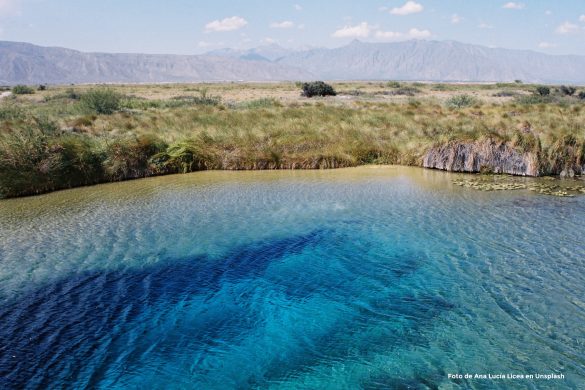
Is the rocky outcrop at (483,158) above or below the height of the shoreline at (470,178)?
above

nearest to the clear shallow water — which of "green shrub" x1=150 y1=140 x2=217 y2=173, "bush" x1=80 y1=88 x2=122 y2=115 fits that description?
"green shrub" x1=150 y1=140 x2=217 y2=173

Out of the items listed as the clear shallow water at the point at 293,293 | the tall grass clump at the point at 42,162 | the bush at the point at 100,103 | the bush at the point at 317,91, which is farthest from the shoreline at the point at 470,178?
the bush at the point at 317,91

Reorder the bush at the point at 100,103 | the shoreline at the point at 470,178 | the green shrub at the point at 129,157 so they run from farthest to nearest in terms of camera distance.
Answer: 1. the bush at the point at 100,103
2. the green shrub at the point at 129,157
3. the shoreline at the point at 470,178

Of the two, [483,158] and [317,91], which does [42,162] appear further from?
[317,91]

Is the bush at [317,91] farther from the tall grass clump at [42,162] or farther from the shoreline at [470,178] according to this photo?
the tall grass clump at [42,162]

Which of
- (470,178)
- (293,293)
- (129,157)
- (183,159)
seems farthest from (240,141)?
(293,293)

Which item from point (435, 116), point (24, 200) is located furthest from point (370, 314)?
point (435, 116)

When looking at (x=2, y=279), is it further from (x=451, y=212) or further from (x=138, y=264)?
(x=451, y=212)
